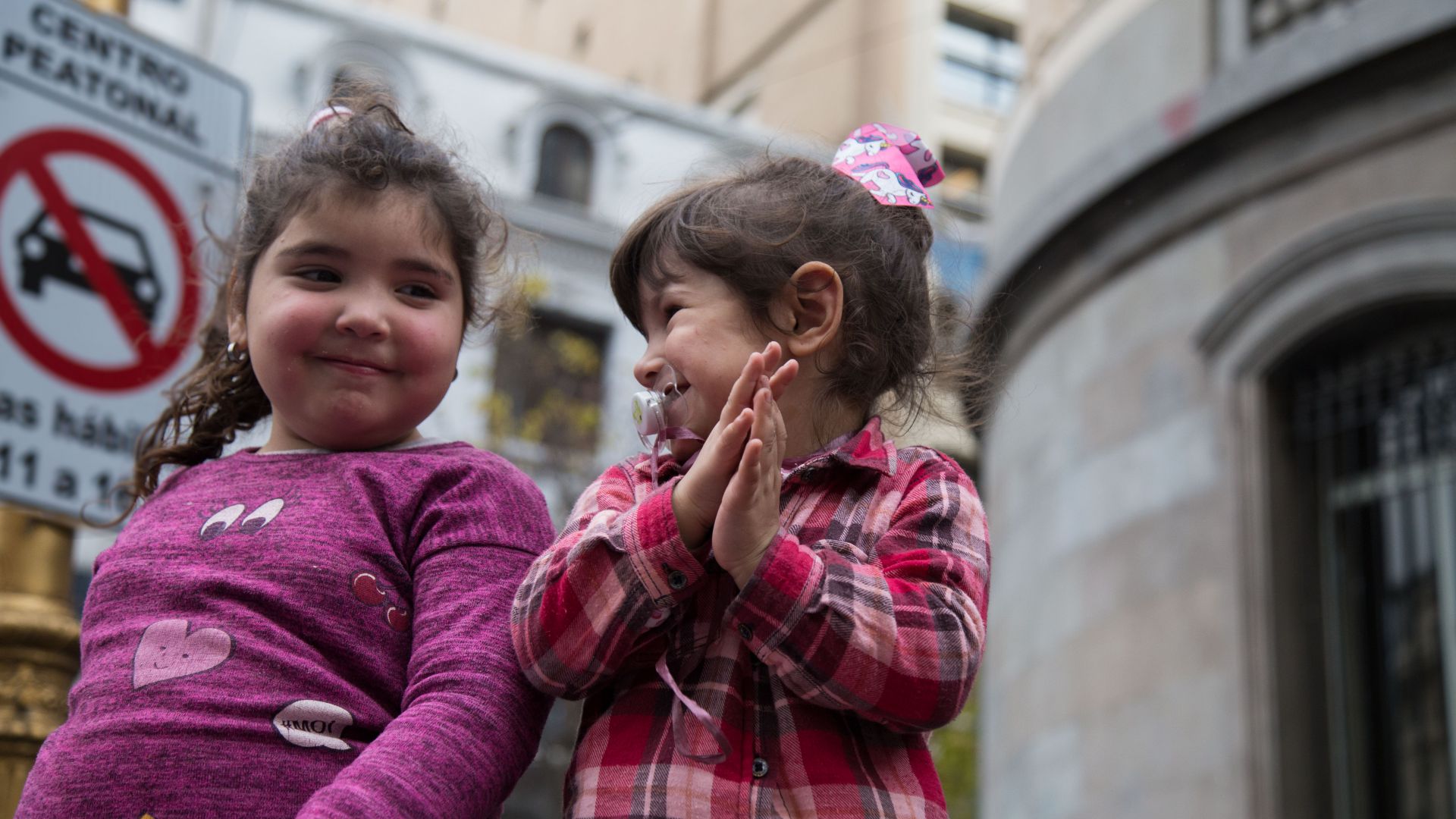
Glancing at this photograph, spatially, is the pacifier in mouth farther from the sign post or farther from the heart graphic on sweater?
the sign post

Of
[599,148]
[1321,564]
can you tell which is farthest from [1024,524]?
[599,148]

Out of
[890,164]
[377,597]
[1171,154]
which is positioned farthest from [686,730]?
[1171,154]

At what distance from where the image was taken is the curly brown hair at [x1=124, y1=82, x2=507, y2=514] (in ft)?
8.14

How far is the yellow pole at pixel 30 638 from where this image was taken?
3.55 m

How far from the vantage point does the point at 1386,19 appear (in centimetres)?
772

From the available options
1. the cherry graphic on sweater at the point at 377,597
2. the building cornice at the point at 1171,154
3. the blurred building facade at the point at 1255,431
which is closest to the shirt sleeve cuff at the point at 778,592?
the cherry graphic on sweater at the point at 377,597

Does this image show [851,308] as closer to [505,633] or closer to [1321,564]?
[505,633]

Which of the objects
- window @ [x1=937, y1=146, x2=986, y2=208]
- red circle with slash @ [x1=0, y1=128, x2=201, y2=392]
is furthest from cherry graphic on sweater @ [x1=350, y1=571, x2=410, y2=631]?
window @ [x1=937, y1=146, x2=986, y2=208]

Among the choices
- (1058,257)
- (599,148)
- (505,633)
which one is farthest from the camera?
(599,148)

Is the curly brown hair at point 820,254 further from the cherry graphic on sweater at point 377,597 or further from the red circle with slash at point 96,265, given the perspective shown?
the red circle with slash at point 96,265

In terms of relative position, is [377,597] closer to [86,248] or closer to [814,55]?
[86,248]

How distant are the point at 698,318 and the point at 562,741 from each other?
17.5 metres

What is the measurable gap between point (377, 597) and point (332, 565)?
8cm

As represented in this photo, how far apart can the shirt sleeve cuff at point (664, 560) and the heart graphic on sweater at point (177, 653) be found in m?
0.59
